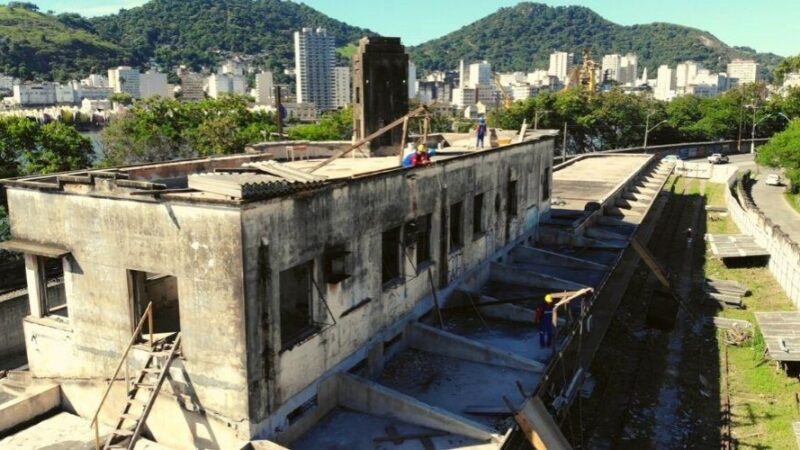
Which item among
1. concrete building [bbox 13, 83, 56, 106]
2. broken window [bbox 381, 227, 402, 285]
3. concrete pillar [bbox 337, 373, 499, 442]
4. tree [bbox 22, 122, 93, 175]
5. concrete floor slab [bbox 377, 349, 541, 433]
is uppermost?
concrete building [bbox 13, 83, 56, 106]

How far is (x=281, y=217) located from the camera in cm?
1198

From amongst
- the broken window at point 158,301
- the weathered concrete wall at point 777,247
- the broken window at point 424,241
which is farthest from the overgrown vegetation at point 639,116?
the broken window at point 158,301

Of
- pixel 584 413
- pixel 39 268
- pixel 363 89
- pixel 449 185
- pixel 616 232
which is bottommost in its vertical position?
pixel 584 413

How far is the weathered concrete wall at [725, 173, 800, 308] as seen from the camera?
26.0 metres

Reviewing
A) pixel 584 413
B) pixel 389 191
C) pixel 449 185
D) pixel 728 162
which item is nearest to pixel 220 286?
pixel 389 191

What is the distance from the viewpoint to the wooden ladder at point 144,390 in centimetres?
1139

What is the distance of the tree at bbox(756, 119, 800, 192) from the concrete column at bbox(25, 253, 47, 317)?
4960 cm

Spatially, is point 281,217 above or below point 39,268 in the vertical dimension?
above

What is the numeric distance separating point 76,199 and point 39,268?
2.35 m

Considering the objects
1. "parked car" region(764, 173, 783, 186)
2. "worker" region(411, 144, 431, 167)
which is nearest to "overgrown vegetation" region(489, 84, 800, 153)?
"parked car" region(764, 173, 783, 186)

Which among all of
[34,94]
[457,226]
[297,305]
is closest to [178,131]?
[457,226]

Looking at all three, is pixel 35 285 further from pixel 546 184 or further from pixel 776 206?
pixel 776 206

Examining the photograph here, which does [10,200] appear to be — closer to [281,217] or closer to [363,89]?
[281,217]

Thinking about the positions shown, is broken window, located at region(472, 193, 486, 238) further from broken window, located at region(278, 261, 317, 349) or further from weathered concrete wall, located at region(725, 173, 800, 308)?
weathered concrete wall, located at region(725, 173, 800, 308)
